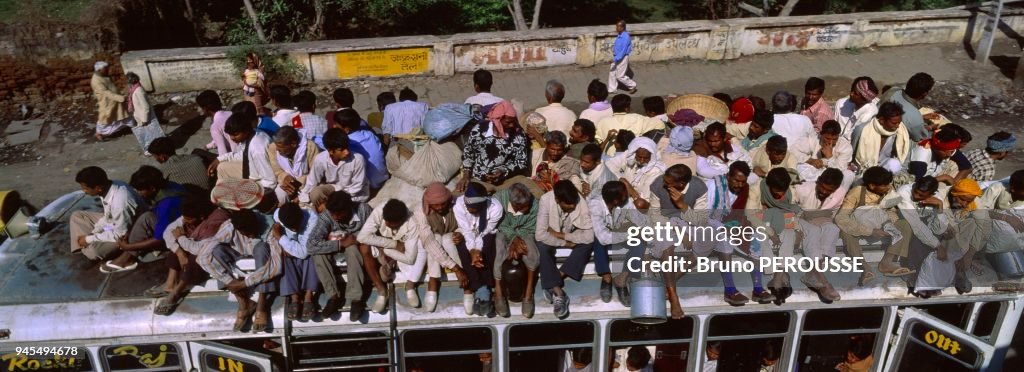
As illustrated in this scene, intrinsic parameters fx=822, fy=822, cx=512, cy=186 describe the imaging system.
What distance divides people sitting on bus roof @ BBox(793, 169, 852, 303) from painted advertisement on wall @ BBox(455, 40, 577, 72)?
7.42 meters

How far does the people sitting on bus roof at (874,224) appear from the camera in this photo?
227 inches

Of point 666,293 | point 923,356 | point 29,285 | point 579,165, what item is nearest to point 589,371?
point 666,293

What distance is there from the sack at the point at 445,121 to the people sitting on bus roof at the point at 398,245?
1547 mm

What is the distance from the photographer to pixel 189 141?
37.2 ft

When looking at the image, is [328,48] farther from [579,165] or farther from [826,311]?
[826,311]

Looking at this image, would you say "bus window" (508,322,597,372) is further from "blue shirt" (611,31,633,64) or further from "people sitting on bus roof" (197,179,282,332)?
"blue shirt" (611,31,633,64)

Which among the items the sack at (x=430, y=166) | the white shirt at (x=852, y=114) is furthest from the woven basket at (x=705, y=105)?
the sack at (x=430, y=166)

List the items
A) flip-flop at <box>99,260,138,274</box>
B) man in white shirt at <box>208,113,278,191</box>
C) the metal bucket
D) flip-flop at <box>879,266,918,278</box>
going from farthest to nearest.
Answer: man in white shirt at <box>208,113,278,191</box>
flip-flop at <box>879,266,918,278</box>
flip-flop at <box>99,260,138,274</box>
the metal bucket

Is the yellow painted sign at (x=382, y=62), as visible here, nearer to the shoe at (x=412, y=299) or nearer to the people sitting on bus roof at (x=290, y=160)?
the people sitting on bus roof at (x=290, y=160)

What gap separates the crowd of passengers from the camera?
17.9ft

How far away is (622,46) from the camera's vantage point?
1217 centimetres

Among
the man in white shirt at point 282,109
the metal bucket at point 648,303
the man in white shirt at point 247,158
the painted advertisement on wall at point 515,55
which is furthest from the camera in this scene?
the painted advertisement on wall at point 515,55

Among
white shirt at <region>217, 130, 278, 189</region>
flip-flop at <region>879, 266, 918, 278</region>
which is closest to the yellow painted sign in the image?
white shirt at <region>217, 130, 278, 189</region>

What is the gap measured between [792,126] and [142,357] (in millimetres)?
5624
